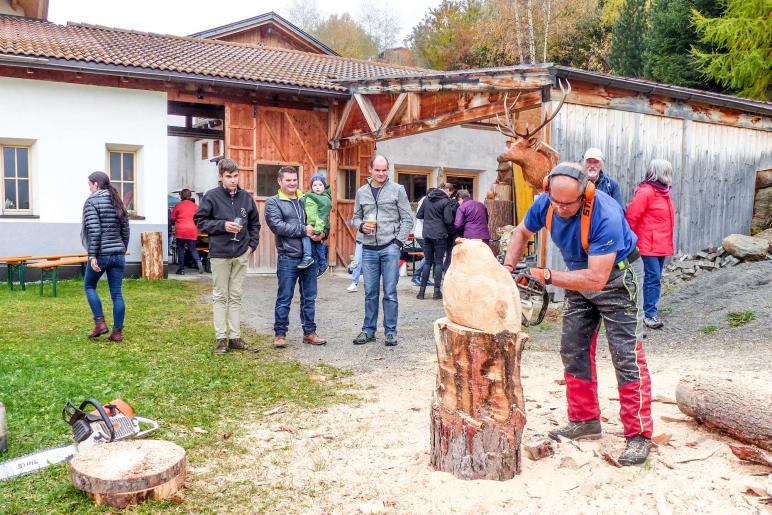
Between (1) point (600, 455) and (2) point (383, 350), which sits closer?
(1) point (600, 455)

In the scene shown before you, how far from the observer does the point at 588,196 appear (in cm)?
330

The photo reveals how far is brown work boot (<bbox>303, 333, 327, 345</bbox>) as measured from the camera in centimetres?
665

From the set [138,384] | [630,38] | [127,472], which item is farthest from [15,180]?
[630,38]

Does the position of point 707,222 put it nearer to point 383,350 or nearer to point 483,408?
point 383,350

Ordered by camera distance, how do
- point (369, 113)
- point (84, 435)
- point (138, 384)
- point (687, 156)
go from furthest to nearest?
1. point (369, 113)
2. point (687, 156)
3. point (138, 384)
4. point (84, 435)

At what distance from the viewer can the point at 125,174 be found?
1210cm

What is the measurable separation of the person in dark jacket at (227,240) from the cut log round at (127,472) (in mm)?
2729

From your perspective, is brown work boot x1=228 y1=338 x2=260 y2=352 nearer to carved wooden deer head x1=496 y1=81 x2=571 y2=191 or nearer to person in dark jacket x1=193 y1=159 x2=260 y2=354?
person in dark jacket x1=193 y1=159 x2=260 y2=354

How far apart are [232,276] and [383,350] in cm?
167

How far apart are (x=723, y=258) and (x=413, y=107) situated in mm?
5511

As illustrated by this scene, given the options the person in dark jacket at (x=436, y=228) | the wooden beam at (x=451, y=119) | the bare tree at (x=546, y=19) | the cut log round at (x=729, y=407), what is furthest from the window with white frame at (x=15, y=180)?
the bare tree at (x=546, y=19)

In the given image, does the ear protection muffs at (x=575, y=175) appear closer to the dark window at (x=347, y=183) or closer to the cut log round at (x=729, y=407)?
the cut log round at (x=729, y=407)

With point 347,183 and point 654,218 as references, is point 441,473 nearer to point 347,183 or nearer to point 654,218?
point 654,218

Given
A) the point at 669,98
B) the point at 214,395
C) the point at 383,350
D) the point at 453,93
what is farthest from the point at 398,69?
the point at 214,395
